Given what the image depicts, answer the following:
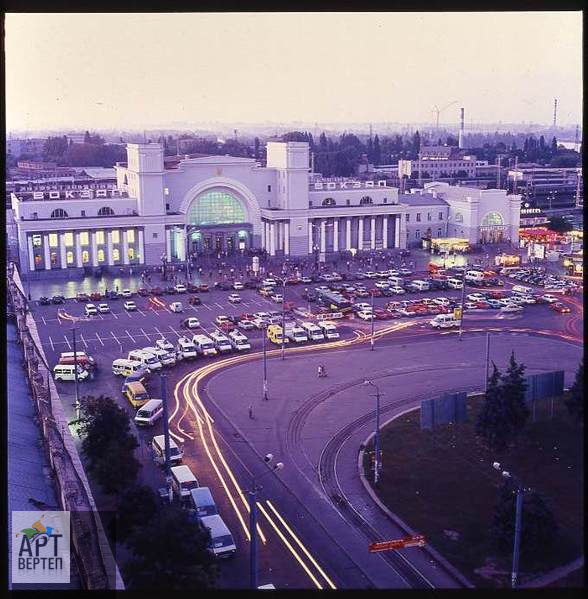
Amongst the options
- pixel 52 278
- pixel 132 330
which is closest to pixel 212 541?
pixel 132 330

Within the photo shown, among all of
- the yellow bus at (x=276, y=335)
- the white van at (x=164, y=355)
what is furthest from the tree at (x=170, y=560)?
the yellow bus at (x=276, y=335)

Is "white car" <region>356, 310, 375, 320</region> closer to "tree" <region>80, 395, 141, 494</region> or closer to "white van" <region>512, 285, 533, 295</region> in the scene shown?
"white van" <region>512, 285, 533, 295</region>

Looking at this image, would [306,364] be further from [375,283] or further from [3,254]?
[3,254]

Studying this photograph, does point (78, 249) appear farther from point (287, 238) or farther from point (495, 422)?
point (495, 422)

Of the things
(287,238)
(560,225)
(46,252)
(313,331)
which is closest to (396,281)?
(287,238)

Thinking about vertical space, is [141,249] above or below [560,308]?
above

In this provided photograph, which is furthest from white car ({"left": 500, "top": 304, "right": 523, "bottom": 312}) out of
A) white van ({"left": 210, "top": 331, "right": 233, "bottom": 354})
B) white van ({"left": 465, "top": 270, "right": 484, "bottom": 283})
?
white van ({"left": 210, "top": 331, "right": 233, "bottom": 354})
